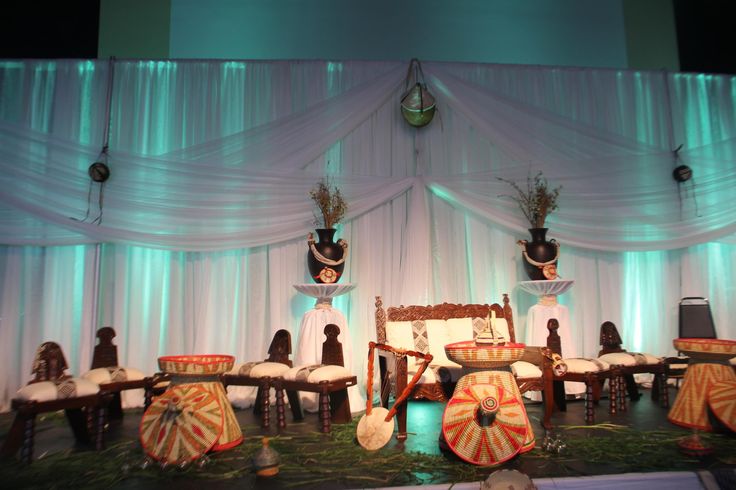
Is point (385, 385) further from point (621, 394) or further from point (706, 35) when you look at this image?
point (706, 35)

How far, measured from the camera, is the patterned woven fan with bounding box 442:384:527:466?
2.88 meters

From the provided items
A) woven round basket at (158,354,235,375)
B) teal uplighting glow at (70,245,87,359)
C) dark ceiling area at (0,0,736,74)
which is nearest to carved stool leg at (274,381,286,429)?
woven round basket at (158,354,235,375)

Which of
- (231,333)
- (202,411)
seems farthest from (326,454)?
(231,333)

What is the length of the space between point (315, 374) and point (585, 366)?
6.62ft

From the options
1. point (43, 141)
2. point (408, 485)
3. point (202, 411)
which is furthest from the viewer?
point (43, 141)

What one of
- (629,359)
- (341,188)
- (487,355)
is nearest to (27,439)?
(487,355)

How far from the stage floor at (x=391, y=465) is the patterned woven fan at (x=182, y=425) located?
0.30ft

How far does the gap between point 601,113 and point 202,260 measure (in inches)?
184

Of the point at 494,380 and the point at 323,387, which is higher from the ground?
the point at 494,380

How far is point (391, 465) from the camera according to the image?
9.61 ft

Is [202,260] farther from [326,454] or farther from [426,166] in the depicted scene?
[326,454]

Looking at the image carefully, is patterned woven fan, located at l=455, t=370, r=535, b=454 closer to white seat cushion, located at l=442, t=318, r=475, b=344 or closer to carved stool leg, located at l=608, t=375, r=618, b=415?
carved stool leg, located at l=608, t=375, r=618, b=415

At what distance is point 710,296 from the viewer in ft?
19.9

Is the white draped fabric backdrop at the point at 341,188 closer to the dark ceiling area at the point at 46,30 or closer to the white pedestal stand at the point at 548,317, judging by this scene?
the dark ceiling area at the point at 46,30
